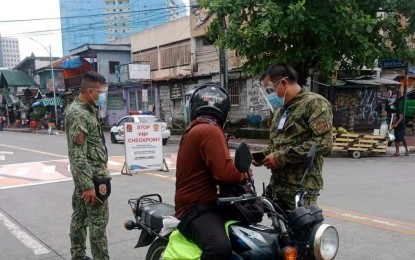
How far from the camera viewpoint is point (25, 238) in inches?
224

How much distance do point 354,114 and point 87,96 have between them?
1806cm

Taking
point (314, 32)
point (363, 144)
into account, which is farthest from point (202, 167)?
point (363, 144)

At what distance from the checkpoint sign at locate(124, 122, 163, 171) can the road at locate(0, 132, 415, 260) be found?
30cm

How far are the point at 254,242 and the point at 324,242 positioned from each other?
447 millimetres

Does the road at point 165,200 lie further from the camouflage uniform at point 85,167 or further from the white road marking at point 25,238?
the camouflage uniform at point 85,167

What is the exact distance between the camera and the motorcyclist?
106 inches

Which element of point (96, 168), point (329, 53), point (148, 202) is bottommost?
point (148, 202)

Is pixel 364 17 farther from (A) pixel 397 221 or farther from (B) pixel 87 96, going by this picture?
(B) pixel 87 96

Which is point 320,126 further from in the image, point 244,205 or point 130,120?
point 130,120

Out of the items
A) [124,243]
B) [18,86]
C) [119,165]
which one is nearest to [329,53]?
[119,165]

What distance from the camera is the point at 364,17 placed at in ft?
43.8

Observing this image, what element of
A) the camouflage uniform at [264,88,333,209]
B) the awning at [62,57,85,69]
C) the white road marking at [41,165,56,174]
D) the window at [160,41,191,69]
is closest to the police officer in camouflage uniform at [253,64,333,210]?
the camouflage uniform at [264,88,333,209]

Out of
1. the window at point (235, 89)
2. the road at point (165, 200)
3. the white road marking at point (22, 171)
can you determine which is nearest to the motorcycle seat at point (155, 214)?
the road at point (165, 200)

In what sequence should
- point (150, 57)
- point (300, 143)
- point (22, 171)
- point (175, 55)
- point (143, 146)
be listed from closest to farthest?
point (300, 143), point (143, 146), point (22, 171), point (175, 55), point (150, 57)
